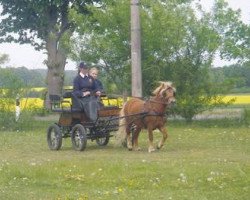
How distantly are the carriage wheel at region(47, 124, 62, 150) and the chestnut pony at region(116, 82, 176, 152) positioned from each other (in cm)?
154

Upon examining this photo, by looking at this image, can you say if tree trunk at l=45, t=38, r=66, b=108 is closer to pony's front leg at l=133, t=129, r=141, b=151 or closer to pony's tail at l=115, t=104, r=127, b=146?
pony's tail at l=115, t=104, r=127, b=146

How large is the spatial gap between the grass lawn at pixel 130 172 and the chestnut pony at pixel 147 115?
358mm

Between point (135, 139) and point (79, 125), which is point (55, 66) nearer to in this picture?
point (79, 125)

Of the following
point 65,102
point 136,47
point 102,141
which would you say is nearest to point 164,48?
point 136,47

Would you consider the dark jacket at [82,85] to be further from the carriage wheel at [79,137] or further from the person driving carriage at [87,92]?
the carriage wheel at [79,137]

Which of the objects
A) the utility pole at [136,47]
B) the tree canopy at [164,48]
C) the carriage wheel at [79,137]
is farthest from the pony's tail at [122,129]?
the tree canopy at [164,48]

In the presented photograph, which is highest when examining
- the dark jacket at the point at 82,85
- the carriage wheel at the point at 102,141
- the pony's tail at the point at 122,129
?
the dark jacket at the point at 82,85

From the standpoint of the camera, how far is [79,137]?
57.2 ft

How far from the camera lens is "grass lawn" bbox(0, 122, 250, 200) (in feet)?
36.0

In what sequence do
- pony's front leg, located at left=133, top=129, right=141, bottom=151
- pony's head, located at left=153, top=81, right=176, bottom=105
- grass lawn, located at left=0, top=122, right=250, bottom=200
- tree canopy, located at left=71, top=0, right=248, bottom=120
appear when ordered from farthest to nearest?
tree canopy, located at left=71, top=0, right=248, bottom=120 → pony's front leg, located at left=133, top=129, right=141, bottom=151 → pony's head, located at left=153, top=81, right=176, bottom=105 → grass lawn, located at left=0, top=122, right=250, bottom=200

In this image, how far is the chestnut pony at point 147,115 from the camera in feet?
54.0

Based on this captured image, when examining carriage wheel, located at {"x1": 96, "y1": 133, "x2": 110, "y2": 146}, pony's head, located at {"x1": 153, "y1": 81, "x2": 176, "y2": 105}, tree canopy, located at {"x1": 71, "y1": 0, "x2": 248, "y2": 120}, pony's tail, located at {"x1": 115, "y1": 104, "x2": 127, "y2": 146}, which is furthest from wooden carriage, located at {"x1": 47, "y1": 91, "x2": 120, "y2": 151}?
tree canopy, located at {"x1": 71, "y1": 0, "x2": 248, "y2": 120}

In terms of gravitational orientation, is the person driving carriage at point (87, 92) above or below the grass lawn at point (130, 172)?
above

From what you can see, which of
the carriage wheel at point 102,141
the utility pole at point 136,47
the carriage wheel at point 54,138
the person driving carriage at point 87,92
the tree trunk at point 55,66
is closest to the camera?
the person driving carriage at point 87,92
